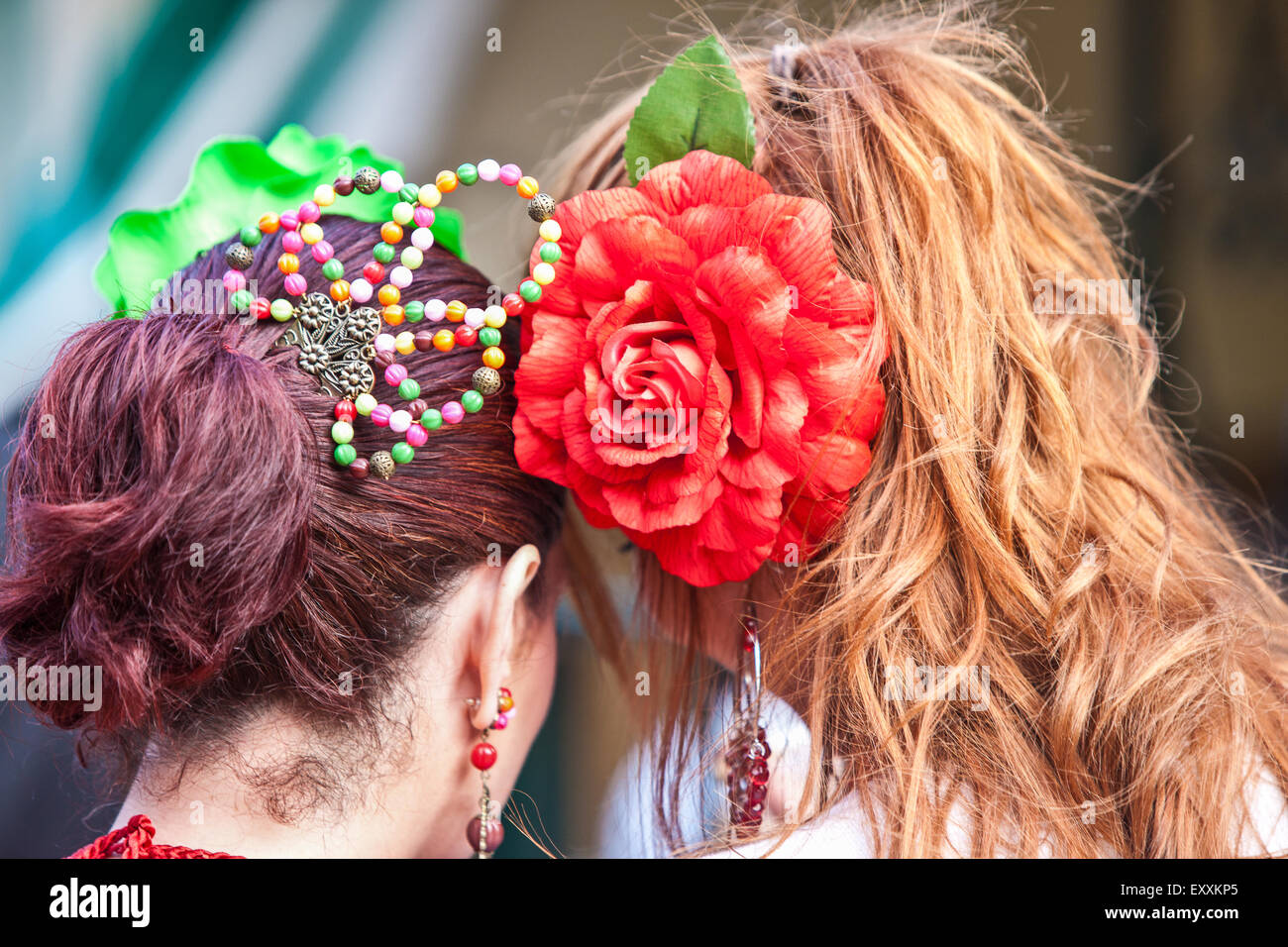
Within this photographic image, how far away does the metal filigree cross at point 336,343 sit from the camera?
571 mm

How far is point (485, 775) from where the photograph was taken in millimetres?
682

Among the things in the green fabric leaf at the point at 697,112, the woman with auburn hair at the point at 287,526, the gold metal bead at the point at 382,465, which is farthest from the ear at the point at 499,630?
the green fabric leaf at the point at 697,112

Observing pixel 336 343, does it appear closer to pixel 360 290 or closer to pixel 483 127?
pixel 360 290

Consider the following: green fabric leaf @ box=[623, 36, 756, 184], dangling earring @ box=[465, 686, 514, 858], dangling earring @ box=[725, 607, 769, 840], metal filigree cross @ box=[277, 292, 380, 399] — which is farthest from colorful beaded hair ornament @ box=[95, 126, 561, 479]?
dangling earring @ box=[725, 607, 769, 840]

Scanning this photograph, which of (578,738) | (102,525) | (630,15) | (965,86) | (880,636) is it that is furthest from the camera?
(578,738)

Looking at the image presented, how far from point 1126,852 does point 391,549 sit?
0.67m

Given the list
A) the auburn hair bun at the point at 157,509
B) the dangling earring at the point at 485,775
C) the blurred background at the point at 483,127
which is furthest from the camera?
the blurred background at the point at 483,127

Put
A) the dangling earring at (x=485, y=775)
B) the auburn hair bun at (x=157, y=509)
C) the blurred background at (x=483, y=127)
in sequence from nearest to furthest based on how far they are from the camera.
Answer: the auburn hair bun at (x=157, y=509)
the dangling earring at (x=485, y=775)
the blurred background at (x=483, y=127)

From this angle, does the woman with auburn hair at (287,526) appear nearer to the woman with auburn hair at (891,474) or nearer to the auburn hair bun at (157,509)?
the auburn hair bun at (157,509)

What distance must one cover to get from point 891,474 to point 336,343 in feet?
1.55

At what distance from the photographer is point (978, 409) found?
64 centimetres
